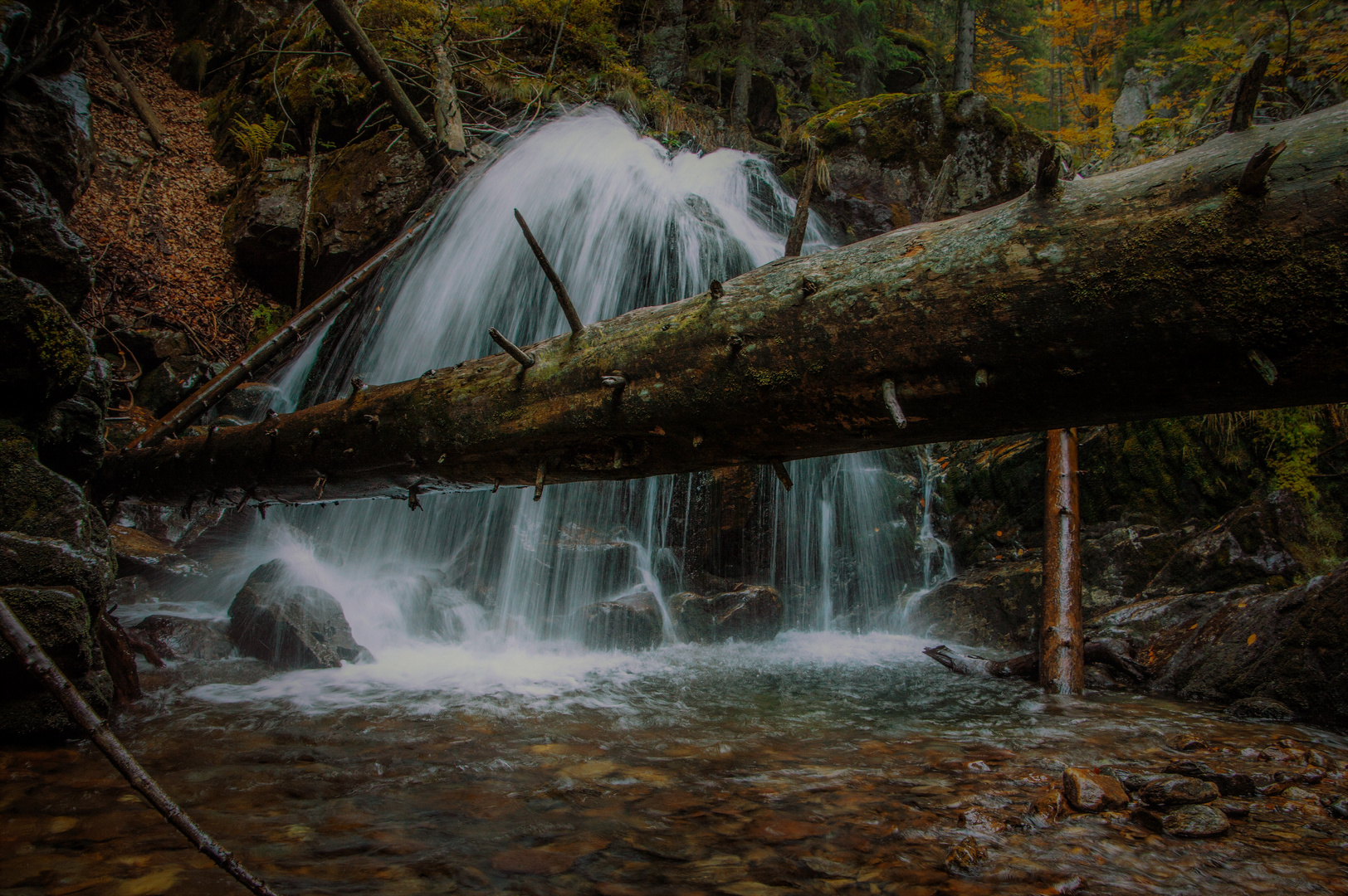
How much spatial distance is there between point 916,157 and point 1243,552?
9364 mm

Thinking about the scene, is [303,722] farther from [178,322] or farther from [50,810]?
[178,322]

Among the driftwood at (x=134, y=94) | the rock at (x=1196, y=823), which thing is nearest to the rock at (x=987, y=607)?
the rock at (x=1196, y=823)

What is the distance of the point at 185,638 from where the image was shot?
193 inches

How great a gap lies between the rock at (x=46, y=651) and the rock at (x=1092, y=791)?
169 inches

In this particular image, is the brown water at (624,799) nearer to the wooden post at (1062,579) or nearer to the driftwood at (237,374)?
the wooden post at (1062,579)

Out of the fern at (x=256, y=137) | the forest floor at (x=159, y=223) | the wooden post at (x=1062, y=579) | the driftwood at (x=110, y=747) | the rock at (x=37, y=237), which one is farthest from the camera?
the fern at (x=256, y=137)

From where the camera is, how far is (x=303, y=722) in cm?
346

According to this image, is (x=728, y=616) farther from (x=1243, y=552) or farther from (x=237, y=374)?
(x=237, y=374)

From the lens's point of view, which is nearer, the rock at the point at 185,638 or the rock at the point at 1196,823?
the rock at the point at 1196,823

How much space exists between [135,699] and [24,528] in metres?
1.23


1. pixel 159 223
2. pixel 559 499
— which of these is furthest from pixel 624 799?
pixel 159 223

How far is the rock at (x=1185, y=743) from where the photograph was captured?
310 centimetres

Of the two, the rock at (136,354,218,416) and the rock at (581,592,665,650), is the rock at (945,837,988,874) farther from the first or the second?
the rock at (136,354,218,416)

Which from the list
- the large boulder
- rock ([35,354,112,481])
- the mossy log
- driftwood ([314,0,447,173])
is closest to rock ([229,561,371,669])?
rock ([35,354,112,481])
